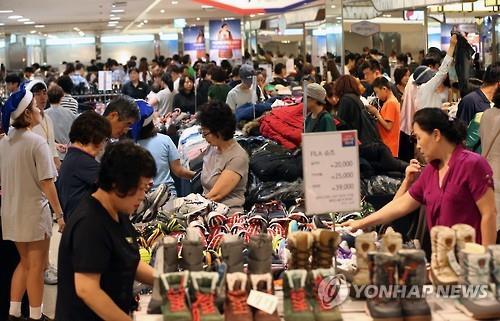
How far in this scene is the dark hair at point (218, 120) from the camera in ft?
17.2

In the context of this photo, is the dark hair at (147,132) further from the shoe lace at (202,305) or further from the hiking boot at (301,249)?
the shoe lace at (202,305)

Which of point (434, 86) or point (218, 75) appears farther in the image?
point (218, 75)

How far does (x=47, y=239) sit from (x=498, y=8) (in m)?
8.57

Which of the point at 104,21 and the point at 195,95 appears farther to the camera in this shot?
the point at 104,21

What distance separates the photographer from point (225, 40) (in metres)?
22.3

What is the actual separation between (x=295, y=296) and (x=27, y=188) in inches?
118

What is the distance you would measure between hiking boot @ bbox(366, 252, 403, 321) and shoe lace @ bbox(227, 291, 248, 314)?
0.45 meters

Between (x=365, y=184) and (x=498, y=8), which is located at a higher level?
(x=498, y=8)

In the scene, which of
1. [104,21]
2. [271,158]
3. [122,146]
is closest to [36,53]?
[104,21]

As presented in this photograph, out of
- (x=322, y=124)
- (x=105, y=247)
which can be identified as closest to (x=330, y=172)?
(x=105, y=247)

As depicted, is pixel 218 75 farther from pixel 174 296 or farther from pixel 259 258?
pixel 174 296

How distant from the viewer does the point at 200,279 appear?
9.68 feet

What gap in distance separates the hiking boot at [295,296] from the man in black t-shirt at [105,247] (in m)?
0.57

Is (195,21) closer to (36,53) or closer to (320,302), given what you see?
(36,53)
